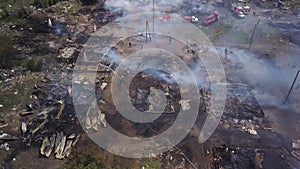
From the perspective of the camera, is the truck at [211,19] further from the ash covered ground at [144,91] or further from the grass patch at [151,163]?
the grass patch at [151,163]

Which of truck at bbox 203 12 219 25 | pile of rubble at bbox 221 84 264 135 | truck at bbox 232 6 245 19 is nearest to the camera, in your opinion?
pile of rubble at bbox 221 84 264 135

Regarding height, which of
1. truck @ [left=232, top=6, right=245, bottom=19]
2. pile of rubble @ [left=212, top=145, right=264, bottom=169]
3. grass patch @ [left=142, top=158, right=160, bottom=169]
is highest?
truck @ [left=232, top=6, right=245, bottom=19]

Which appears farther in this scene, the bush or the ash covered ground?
the bush

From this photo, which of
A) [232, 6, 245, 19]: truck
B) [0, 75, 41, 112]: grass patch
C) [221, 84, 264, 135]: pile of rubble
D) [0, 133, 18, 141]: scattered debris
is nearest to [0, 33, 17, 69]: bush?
[0, 75, 41, 112]: grass patch

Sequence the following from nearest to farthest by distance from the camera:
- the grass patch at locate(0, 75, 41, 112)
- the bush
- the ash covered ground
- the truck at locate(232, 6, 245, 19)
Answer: the ash covered ground < the grass patch at locate(0, 75, 41, 112) < the bush < the truck at locate(232, 6, 245, 19)

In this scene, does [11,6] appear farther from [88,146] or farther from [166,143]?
[166,143]

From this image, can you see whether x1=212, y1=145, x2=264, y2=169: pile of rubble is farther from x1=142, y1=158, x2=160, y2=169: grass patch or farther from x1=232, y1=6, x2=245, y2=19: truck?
x1=232, y1=6, x2=245, y2=19: truck

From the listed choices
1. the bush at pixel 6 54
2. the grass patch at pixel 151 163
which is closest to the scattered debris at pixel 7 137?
the bush at pixel 6 54

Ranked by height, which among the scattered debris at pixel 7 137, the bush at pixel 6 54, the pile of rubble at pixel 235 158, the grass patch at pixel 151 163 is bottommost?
the grass patch at pixel 151 163

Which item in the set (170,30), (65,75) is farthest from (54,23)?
(170,30)

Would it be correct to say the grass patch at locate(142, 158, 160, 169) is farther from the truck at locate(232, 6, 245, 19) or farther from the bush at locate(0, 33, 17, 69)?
the truck at locate(232, 6, 245, 19)

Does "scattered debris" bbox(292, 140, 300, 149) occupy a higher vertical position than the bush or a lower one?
lower

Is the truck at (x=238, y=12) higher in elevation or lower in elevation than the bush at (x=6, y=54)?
higher

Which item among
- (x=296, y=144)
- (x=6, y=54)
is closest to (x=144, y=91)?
(x=296, y=144)
